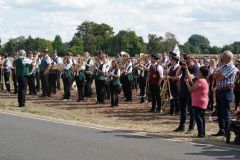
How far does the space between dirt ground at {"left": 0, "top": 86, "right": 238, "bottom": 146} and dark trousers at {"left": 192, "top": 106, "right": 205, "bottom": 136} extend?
0.23 metres

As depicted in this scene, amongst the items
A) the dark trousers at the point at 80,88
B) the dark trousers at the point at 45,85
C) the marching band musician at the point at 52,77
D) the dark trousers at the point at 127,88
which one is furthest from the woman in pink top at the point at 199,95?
the marching band musician at the point at 52,77

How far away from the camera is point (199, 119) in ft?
42.1

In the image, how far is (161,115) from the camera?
17.8 meters

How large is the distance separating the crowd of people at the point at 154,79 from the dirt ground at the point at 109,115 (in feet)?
1.53

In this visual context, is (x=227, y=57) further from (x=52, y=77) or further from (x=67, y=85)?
(x=52, y=77)

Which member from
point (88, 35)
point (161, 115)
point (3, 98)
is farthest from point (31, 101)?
point (88, 35)

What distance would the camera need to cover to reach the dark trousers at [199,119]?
12.8 m

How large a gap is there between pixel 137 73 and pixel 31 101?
5.05m

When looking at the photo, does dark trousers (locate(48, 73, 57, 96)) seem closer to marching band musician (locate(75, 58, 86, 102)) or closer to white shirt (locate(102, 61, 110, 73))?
marching band musician (locate(75, 58, 86, 102))

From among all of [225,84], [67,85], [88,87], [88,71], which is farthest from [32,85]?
[225,84]

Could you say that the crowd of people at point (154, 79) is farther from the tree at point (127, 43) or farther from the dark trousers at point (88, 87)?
the tree at point (127, 43)

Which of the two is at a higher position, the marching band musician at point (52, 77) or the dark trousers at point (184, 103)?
the marching band musician at point (52, 77)

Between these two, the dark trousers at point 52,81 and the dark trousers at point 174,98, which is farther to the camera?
the dark trousers at point 52,81

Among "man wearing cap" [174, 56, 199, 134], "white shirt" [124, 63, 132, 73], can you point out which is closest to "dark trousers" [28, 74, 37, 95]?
"white shirt" [124, 63, 132, 73]
